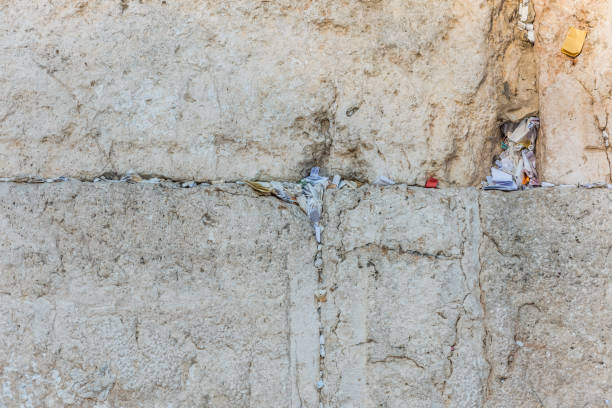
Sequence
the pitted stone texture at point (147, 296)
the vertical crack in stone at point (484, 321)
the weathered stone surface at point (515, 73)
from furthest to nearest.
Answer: the weathered stone surface at point (515, 73)
the vertical crack in stone at point (484, 321)
the pitted stone texture at point (147, 296)

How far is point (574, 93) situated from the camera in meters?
1.99

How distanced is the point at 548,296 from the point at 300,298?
2.62 ft

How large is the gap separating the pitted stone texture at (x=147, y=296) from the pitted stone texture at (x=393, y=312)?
0.43 ft

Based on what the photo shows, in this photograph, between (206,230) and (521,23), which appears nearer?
(206,230)

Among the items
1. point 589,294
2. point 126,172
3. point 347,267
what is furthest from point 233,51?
point 589,294

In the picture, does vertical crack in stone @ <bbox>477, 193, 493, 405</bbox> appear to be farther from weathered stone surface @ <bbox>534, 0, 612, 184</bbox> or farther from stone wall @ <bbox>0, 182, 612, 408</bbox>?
weathered stone surface @ <bbox>534, 0, 612, 184</bbox>

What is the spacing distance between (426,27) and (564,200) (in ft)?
2.36

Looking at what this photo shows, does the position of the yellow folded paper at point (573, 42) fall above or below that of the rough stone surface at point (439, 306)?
above

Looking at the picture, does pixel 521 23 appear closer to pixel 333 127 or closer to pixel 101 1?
pixel 333 127

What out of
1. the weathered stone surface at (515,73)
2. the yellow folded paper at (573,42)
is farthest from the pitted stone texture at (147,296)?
the yellow folded paper at (573,42)

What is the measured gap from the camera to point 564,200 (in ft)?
6.29

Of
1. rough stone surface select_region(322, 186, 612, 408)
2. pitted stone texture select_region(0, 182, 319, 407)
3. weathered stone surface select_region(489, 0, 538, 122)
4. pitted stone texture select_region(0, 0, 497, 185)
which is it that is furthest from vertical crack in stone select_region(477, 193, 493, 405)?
pitted stone texture select_region(0, 182, 319, 407)

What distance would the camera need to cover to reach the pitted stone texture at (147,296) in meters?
1.83

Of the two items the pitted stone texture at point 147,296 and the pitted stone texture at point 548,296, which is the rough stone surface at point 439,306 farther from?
the pitted stone texture at point 147,296
